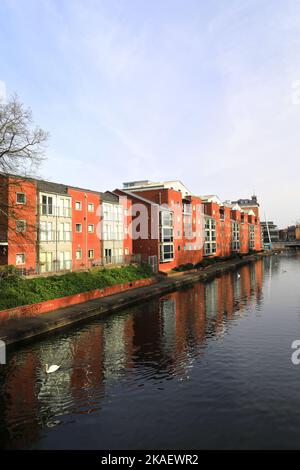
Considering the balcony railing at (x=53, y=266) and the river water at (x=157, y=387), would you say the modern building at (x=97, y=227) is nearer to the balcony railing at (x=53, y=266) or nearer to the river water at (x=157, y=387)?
the balcony railing at (x=53, y=266)

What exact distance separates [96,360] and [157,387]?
206 inches

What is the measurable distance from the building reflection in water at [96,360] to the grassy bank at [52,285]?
4.99 m

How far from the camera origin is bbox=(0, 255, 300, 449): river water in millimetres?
12328

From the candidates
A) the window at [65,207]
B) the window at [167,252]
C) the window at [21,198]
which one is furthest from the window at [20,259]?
the window at [167,252]

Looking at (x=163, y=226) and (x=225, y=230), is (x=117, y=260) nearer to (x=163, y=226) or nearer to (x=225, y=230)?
(x=163, y=226)

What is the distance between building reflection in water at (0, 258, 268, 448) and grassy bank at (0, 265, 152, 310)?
4.99 metres

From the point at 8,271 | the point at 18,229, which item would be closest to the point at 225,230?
the point at 18,229

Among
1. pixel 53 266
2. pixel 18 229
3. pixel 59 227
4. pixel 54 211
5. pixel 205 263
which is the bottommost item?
pixel 205 263

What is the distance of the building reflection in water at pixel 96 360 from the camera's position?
1426 cm

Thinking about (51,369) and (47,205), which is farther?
(47,205)

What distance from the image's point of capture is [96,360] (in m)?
20.4

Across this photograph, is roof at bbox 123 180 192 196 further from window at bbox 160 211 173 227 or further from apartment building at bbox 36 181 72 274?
apartment building at bbox 36 181 72 274

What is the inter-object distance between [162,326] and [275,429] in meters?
16.3
